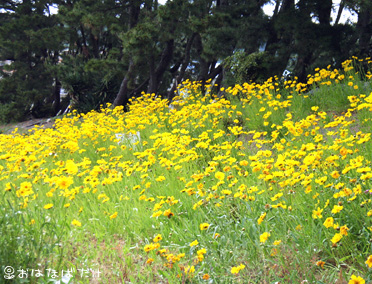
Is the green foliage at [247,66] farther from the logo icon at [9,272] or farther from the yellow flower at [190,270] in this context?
the logo icon at [9,272]

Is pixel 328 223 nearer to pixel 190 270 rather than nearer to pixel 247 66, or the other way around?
pixel 190 270

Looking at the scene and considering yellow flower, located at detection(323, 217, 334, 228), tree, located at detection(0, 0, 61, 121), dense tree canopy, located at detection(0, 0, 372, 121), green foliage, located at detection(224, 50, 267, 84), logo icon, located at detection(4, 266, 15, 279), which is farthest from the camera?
tree, located at detection(0, 0, 61, 121)

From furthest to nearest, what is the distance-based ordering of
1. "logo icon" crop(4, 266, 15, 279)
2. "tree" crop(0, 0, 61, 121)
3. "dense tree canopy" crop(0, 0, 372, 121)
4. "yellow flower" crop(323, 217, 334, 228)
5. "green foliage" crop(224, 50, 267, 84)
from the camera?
"tree" crop(0, 0, 61, 121), "dense tree canopy" crop(0, 0, 372, 121), "green foliage" crop(224, 50, 267, 84), "logo icon" crop(4, 266, 15, 279), "yellow flower" crop(323, 217, 334, 228)

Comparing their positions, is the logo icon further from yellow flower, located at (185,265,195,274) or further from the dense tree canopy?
the dense tree canopy

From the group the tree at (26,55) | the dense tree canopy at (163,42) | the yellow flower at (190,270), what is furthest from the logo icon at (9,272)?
the tree at (26,55)

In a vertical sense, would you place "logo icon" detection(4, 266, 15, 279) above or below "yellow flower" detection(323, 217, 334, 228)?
below

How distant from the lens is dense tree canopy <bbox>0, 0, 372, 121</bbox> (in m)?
8.15

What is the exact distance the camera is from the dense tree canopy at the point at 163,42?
26.7 feet

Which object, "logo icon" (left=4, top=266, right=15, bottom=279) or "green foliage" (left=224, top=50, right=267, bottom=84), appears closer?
"logo icon" (left=4, top=266, right=15, bottom=279)

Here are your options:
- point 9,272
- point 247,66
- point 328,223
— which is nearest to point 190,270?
point 328,223

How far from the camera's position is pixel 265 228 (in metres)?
2.48

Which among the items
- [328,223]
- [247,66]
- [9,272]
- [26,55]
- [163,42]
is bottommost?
[9,272]

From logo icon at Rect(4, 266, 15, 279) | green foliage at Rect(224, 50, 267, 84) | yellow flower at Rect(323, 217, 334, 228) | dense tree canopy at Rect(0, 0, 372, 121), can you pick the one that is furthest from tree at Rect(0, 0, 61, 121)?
yellow flower at Rect(323, 217, 334, 228)

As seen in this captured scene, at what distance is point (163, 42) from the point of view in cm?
1134
